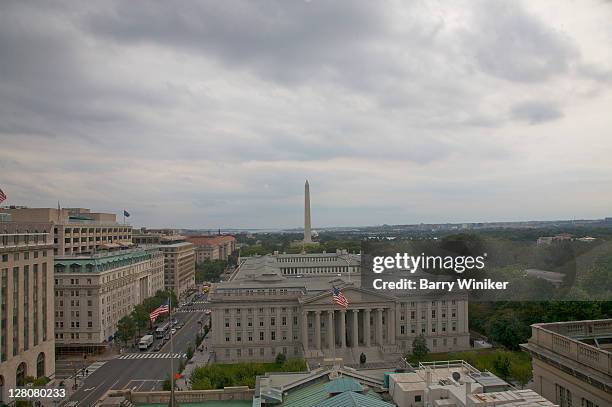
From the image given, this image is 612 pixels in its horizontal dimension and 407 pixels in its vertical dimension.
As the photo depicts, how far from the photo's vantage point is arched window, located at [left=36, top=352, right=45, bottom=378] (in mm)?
51250

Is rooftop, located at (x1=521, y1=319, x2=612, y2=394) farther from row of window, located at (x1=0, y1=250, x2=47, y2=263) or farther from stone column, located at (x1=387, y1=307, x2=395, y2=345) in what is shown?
stone column, located at (x1=387, y1=307, x2=395, y2=345)

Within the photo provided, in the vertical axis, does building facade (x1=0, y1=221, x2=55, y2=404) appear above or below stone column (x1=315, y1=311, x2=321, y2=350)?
above

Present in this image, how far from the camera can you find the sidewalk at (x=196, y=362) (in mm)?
52497

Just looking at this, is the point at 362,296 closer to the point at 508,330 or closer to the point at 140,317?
the point at 508,330

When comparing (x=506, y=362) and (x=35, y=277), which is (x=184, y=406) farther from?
(x=35, y=277)

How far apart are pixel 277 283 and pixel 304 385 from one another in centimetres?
4557

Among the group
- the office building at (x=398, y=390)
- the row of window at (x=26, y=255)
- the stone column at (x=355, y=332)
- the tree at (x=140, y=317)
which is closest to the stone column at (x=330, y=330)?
the stone column at (x=355, y=332)

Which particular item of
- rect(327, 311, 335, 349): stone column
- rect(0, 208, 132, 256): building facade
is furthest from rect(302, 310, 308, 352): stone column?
rect(0, 208, 132, 256): building facade

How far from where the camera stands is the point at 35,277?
5119cm

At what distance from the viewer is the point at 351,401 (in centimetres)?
1716

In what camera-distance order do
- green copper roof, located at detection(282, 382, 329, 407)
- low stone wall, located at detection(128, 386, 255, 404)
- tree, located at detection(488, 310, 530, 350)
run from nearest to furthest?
green copper roof, located at detection(282, 382, 329, 407)
low stone wall, located at detection(128, 386, 255, 404)
tree, located at detection(488, 310, 530, 350)

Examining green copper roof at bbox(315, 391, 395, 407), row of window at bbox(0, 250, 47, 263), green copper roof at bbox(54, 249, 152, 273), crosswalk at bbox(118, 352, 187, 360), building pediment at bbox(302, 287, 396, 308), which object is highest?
row of window at bbox(0, 250, 47, 263)

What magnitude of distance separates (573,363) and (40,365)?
178 ft

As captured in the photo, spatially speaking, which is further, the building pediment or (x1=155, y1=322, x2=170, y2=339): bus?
(x1=155, y1=322, x2=170, y2=339): bus
